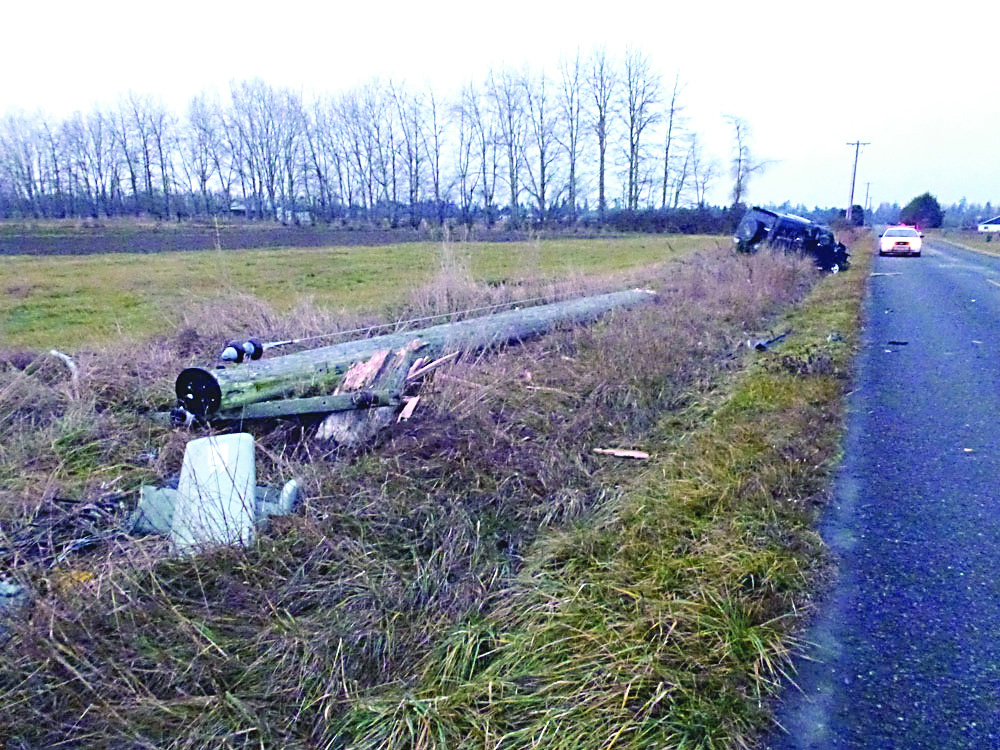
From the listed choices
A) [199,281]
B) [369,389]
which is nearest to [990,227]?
[199,281]

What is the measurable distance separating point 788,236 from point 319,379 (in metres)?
15.9

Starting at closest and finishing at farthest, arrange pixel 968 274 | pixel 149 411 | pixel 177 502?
pixel 177 502 → pixel 149 411 → pixel 968 274

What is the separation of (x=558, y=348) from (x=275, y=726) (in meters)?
5.37

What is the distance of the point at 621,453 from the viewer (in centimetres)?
424

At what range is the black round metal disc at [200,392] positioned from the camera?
14.8ft

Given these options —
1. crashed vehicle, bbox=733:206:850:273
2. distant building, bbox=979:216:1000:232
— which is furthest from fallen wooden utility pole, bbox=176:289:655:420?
distant building, bbox=979:216:1000:232

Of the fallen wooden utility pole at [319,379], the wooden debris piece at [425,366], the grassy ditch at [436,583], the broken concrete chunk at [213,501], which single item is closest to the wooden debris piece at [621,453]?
the grassy ditch at [436,583]

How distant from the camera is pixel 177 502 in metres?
3.21

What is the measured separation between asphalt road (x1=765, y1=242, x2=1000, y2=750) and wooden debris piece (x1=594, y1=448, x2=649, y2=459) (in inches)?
47.8

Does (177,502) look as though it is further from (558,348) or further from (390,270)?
(390,270)

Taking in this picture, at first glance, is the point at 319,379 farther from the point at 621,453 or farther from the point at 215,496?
the point at 621,453

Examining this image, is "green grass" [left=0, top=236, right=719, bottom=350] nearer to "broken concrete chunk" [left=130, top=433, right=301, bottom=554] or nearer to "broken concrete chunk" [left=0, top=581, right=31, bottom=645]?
"broken concrete chunk" [left=130, top=433, right=301, bottom=554]

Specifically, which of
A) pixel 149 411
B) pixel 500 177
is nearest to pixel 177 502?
pixel 149 411

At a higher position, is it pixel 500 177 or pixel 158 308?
pixel 500 177
